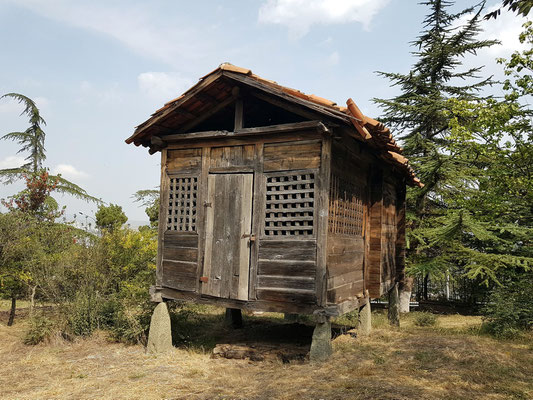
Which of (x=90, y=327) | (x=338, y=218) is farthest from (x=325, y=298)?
(x=90, y=327)

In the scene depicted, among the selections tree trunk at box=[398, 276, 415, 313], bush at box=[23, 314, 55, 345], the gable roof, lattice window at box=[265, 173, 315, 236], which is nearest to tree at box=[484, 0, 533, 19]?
the gable roof

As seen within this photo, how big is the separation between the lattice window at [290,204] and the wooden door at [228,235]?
1.29 feet

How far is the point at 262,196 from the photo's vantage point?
6789 mm

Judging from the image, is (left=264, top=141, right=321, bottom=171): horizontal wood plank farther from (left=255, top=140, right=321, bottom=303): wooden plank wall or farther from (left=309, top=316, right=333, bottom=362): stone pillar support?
(left=309, top=316, right=333, bottom=362): stone pillar support

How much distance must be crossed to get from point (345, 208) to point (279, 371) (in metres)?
3.08

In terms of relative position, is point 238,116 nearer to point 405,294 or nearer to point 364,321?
point 364,321

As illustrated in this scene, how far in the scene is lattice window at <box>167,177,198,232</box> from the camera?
7570 millimetres

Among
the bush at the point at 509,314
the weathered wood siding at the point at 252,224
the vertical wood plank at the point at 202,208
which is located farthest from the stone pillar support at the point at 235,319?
the bush at the point at 509,314

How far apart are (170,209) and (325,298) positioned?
3563 millimetres

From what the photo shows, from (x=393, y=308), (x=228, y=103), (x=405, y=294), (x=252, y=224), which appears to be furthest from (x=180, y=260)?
(x=405, y=294)

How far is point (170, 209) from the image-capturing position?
7.90 metres

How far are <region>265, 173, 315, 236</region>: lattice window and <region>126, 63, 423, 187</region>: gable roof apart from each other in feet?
3.61

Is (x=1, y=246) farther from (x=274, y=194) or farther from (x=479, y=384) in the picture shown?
(x=479, y=384)

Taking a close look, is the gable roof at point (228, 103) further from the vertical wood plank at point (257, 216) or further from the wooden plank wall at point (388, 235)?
the wooden plank wall at point (388, 235)
